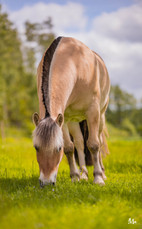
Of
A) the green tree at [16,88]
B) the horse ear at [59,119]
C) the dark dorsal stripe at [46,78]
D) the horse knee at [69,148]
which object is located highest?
the dark dorsal stripe at [46,78]

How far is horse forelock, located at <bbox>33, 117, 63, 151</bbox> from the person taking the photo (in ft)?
10.9

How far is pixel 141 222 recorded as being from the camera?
234 cm

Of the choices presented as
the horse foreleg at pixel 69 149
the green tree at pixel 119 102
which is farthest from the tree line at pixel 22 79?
the horse foreleg at pixel 69 149

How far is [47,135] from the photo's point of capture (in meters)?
3.31

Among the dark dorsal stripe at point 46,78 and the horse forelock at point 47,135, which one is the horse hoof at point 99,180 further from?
the dark dorsal stripe at point 46,78

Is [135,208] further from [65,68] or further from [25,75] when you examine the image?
[25,75]

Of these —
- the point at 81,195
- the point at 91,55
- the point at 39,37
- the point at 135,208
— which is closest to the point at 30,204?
the point at 81,195

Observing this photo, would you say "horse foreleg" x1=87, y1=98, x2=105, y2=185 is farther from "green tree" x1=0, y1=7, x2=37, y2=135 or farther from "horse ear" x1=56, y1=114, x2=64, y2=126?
"green tree" x1=0, y1=7, x2=37, y2=135

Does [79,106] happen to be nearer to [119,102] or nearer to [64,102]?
[64,102]

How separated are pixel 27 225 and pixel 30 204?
82cm

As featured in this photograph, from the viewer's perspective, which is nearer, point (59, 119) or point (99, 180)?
point (59, 119)

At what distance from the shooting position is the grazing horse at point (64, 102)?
3410 mm

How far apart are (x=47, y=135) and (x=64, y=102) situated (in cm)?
89

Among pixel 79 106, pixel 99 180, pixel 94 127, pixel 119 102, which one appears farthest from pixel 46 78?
pixel 119 102
